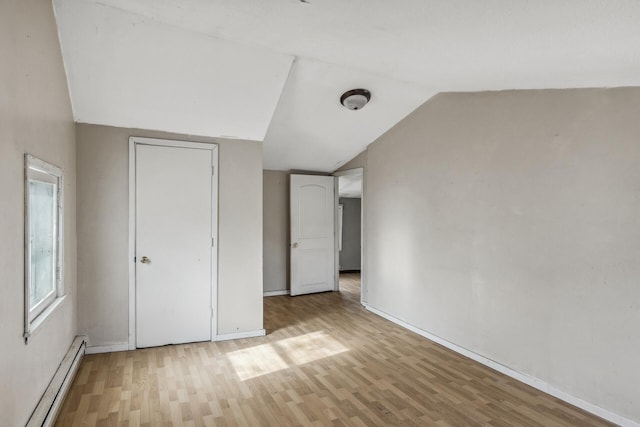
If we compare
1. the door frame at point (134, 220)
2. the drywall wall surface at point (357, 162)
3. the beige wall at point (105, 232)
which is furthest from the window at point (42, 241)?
the drywall wall surface at point (357, 162)

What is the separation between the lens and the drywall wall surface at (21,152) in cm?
159

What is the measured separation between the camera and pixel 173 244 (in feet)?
11.6

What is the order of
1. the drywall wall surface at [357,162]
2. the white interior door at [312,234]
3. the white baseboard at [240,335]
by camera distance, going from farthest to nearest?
the white interior door at [312,234] < the drywall wall surface at [357,162] < the white baseboard at [240,335]

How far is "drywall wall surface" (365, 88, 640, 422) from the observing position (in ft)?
7.54

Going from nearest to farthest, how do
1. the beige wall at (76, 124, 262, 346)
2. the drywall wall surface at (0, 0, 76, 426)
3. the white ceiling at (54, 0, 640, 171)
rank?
the drywall wall surface at (0, 0, 76, 426) < the white ceiling at (54, 0, 640, 171) < the beige wall at (76, 124, 262, 346)

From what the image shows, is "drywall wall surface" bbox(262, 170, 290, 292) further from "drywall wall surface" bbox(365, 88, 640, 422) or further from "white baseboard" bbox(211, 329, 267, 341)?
"drywall wall surface" bbox(365, 88, 640, 422)

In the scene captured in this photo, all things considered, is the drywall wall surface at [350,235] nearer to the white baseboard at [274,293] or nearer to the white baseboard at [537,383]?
the white baseboard at [274,293]

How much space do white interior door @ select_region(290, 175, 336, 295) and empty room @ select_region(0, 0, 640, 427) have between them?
121 centimetres

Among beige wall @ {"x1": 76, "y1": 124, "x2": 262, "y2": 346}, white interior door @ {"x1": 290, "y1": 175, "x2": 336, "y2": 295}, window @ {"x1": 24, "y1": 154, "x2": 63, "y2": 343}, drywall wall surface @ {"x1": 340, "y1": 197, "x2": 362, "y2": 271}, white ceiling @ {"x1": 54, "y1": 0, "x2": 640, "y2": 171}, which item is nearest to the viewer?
white ceiling @ {"x1": 54, "y1": 0, "x2": 640, "y2": 171}

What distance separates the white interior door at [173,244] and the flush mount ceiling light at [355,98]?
153 cm

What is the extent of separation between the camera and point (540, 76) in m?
2.41

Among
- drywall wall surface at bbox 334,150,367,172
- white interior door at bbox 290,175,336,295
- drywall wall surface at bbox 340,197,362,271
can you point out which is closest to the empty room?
drywall wall surface at bbox 334,150,367,172

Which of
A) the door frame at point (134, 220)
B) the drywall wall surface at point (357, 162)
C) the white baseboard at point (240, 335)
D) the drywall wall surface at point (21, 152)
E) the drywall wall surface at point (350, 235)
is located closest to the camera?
the drywall wall surface at point (21, 152)

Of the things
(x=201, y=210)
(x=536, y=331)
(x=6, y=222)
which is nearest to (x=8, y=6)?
(x=6, y=222)
